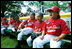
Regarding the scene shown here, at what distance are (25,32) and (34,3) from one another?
0.77 m

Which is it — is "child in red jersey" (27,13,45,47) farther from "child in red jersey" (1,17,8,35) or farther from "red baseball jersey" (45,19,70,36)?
"child in red jersey" (1,17,8,35)

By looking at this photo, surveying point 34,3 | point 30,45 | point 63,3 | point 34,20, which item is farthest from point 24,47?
point 63,3

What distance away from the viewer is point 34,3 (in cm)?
538

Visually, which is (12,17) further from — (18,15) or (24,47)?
(24,47)

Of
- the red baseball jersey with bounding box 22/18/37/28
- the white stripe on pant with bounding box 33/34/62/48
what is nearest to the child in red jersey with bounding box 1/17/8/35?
the red baseball jersey with bounding box 22/18/37/28

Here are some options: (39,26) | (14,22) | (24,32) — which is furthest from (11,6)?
(39,26)

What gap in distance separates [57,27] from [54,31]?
115 mm

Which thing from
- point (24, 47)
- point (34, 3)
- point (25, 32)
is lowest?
point (24, 47)

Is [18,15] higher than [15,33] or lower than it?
higher

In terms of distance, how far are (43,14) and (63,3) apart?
546 millimetres

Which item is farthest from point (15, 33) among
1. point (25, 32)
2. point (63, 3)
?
point (63, 3)

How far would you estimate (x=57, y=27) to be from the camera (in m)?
5.04

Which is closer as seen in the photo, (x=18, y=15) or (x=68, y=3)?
(x=68, y=3)

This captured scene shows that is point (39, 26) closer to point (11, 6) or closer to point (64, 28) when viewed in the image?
point (64, 28)
